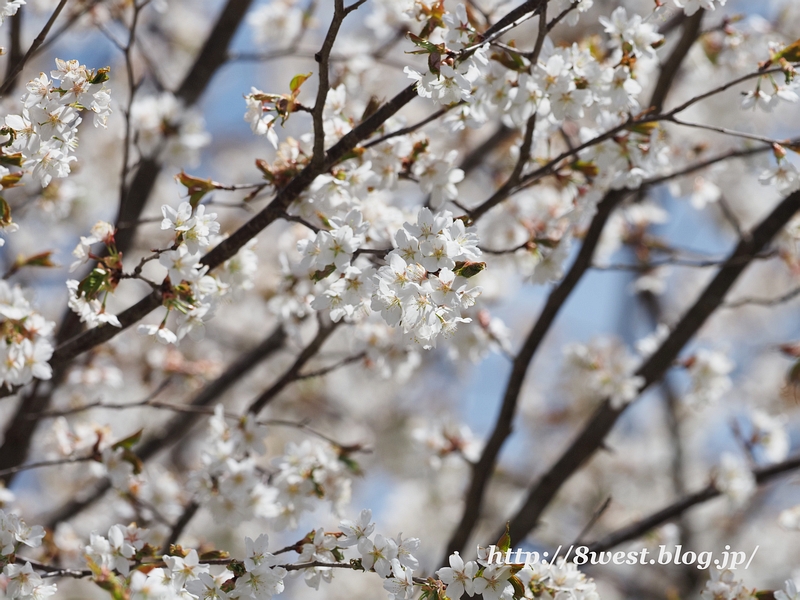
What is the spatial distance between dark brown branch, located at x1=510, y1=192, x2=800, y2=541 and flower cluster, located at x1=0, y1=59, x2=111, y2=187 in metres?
2.06

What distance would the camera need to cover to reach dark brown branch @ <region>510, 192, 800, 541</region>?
2.65m

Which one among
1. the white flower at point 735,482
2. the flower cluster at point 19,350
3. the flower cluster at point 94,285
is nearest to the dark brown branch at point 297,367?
the flower cluster at point 94,285

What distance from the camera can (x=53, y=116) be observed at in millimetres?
1504

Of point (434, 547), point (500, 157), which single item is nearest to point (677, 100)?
point (500, 157)

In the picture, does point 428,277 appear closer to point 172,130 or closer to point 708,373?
point 172,130

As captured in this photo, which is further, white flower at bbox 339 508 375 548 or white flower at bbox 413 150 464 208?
white flower at bbox 413 150 464 208

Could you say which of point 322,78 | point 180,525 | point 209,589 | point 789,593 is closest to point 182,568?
point 209,589

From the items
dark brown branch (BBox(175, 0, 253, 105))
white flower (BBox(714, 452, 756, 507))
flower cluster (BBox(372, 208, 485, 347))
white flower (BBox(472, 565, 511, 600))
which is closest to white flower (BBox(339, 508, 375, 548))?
white flower (BBox(472, 565, 511, 600))

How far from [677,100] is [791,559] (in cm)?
481

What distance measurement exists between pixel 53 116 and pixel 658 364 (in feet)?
8.05

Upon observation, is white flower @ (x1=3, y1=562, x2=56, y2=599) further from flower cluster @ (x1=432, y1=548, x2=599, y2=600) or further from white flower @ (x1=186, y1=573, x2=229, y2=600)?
flower cluster @ (x1=432, y1=548, x2=599, y2=600)

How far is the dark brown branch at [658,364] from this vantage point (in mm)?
2650

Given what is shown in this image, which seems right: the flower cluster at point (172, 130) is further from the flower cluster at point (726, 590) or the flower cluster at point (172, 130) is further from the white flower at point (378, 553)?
the flower cluster at point (726, 590)

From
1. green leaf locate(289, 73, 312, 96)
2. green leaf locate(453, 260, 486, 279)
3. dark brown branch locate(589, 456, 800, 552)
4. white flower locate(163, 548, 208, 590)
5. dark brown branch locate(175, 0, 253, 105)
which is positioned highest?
dark brown branch locate(175, 0, 253, 105)
